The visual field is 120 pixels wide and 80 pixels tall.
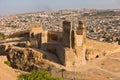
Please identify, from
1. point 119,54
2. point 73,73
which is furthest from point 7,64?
point 119,54

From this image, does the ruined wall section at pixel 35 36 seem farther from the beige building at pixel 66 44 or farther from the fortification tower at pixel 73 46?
the fortification tower at pixel 73 46

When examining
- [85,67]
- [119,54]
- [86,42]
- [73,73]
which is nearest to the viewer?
[73,73]

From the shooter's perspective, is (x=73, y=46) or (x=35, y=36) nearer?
(x=73, y=46)

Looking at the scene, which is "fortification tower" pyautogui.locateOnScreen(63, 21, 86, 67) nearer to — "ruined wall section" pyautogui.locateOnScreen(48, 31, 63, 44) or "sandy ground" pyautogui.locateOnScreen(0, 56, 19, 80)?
"ruined wall section" pyautogui.locateOnScreen(48, 31, 63, 44)

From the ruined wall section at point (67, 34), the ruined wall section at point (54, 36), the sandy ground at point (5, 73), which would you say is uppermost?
the ruined wall section at point (67, 34)

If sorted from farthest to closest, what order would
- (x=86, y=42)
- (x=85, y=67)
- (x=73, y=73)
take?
(x=86, y=42) → (x=85, y=67) → (x=73, y=73)

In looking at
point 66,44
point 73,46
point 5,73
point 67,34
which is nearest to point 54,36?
point 67,34

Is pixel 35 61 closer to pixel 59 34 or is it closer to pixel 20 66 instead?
pixel 20 66

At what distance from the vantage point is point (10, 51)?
42.0m

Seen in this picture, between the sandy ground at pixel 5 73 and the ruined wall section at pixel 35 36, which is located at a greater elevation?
the ruined wall section at pixel 35 36

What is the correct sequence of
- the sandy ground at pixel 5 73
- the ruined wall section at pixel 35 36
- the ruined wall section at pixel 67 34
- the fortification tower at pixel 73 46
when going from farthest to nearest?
the ruined wall section at pixel 35 36, the ruined wall section at pixel 67 34, the fortification tower at pixel 73 46, the sandy ground at pixel 5 73

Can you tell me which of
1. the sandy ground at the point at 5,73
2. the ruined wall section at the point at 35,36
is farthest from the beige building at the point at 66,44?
the sandy ground at the point at 5,73

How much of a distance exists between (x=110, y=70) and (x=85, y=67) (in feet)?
7.12

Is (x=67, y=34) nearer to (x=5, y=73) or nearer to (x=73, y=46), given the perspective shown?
(x=73, y=46)
